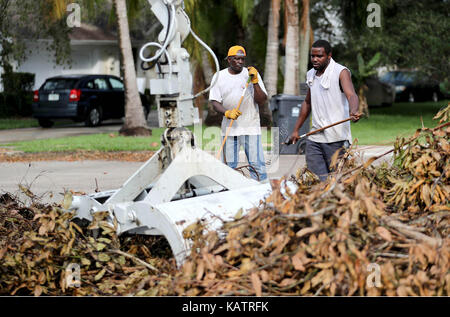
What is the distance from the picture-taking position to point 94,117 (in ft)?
70.9

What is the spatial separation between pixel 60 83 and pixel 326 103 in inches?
647

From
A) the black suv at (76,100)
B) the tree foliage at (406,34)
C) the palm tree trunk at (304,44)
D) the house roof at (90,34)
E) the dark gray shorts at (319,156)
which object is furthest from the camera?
the house roof at (90,34)

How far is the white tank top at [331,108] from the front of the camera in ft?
20.0

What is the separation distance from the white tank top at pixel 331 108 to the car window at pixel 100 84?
54.2 ft

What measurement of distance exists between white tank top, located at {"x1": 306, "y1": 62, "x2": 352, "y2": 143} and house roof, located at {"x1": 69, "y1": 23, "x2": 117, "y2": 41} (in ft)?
87.6

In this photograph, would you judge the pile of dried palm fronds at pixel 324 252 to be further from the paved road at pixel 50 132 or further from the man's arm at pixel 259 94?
the paved road at pixel 50 132

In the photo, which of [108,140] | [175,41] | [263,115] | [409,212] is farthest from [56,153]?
[409,212]

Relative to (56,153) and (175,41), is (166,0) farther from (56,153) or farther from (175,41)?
(56,153)

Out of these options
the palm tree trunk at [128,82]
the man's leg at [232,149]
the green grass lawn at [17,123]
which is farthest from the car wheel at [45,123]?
the man's leg at [232,149]

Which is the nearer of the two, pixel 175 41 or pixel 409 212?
pixel 409 212

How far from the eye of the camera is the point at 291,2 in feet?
57.6

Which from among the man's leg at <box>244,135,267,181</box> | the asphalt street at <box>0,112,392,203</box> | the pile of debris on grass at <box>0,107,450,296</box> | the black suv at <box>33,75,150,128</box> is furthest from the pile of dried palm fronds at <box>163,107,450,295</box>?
the black suv at <box>33,75,150,128</box>
